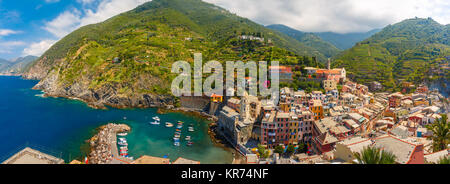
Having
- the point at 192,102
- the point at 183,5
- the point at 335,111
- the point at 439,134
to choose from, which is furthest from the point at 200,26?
the point at 439,134

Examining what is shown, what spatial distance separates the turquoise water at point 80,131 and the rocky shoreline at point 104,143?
1.07 metres

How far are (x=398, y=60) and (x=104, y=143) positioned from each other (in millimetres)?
75045

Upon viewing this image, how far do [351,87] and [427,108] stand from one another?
467 inches

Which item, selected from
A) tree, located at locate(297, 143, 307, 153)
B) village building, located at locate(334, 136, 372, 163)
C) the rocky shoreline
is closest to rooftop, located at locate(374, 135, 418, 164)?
village building, located at locate(334, 136, 372, 163)

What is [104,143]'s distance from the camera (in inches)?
1061

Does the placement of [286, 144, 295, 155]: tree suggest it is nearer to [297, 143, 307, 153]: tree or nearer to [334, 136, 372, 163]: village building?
[297, 143, 307, 153]: tree

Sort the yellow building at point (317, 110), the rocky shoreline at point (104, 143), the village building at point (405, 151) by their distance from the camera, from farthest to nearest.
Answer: the yellow building at point (317, 110) < the rocky shoreline at point (104, 143) < the village building at point (405, 151)

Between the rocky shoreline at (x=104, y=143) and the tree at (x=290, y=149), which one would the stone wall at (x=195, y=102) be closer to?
the rocky shoreline at (x=104, y=143)

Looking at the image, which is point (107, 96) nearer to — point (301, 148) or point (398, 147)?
point (301, 148)

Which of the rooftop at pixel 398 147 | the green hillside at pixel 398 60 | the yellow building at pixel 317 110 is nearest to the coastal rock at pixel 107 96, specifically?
the yellow building at pixel 317 110

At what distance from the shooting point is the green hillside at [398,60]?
49938mm

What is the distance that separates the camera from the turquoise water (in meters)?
25.5

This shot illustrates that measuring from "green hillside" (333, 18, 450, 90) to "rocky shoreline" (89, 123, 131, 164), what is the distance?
51.6 m

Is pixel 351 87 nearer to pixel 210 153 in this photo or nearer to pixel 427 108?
pixel 427 108
